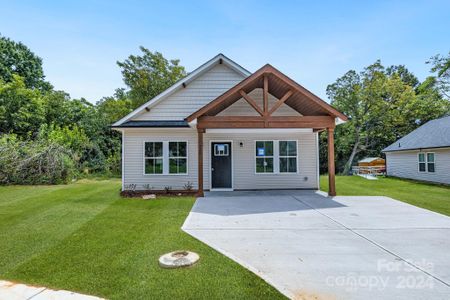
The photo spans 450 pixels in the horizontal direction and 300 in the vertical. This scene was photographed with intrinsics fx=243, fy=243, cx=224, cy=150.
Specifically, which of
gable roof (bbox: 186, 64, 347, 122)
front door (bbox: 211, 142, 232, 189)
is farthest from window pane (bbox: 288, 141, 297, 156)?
front door (bbox: 211, 142, 232, 189)

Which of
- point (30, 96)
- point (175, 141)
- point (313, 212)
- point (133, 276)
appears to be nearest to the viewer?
point (133, 276)

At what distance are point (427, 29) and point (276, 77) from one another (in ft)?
35.7

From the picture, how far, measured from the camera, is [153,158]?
1059 centimetres

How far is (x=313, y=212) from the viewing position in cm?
687

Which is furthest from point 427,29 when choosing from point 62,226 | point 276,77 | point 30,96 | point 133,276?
point 30,96

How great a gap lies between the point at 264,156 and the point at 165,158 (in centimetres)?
435

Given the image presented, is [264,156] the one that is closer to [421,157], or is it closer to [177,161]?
[177,161]

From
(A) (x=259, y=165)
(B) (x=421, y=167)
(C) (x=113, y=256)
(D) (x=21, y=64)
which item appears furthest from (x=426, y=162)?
(D) (x=21, y=64)

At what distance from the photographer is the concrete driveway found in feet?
10.1

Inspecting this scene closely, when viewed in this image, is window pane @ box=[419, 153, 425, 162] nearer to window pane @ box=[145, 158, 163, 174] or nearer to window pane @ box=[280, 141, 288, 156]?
window pane @ box=[280, 141, 288, 156]

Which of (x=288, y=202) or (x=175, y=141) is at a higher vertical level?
(x=175, y=141)

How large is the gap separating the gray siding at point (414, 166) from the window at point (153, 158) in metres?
15.4

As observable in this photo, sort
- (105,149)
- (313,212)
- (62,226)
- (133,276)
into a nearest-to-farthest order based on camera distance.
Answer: (133,276) → (62,226) → (313,212) → (105,149)

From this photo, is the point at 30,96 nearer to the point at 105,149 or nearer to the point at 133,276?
the point at 105,149
